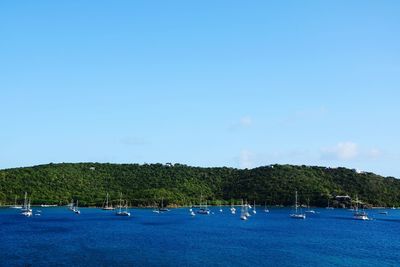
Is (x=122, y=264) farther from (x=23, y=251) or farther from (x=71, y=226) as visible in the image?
(x=71, y=226)

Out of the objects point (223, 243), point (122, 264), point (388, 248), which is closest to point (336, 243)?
point (388, 248)

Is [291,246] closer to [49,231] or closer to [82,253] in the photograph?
[82,253]

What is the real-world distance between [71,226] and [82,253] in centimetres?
A: 5698

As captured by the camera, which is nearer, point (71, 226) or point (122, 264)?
point (122, 264)

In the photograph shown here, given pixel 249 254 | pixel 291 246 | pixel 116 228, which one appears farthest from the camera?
pixel 116 228

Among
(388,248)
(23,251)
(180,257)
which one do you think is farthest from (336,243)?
(23,251)

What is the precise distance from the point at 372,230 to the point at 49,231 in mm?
91535

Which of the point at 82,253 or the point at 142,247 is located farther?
the point at 142,247

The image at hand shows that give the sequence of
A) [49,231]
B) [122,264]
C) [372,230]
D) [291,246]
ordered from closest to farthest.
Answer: [122,264], [291,246], [49,231], [372,230]

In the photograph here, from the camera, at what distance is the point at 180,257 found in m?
83.7

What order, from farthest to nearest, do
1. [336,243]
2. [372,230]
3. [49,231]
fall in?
[372,230], [49,231], [336,243]

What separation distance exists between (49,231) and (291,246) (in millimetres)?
58982

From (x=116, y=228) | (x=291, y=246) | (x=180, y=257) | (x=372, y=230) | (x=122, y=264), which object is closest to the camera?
(x=122, y=264)

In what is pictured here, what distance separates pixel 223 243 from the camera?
345 feet
